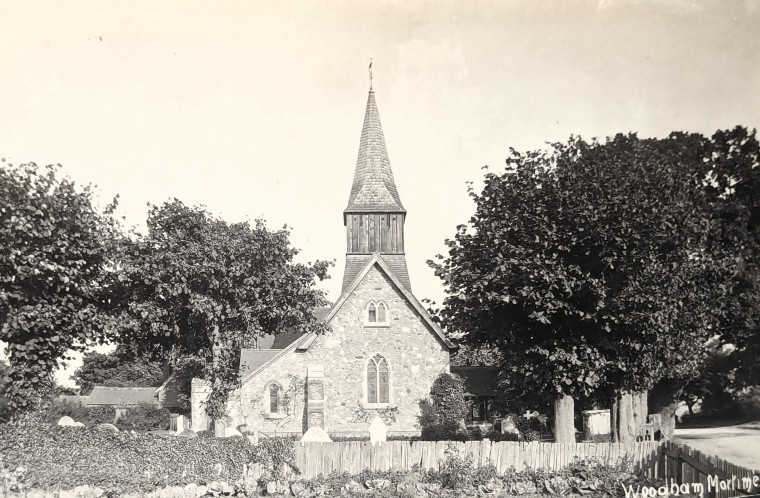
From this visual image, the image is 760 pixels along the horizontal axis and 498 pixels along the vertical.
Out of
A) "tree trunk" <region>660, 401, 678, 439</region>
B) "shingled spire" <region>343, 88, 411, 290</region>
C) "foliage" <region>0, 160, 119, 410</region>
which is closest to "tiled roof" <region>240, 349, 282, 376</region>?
"shingled spire" <region>343, 88, 411, 290</region>

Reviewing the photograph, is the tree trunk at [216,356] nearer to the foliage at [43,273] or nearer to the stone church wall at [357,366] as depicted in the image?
the foliage at [43,273]

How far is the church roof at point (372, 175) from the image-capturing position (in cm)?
4094

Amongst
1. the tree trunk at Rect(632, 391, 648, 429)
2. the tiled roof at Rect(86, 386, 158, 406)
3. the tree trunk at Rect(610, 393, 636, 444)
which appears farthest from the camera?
the tiled roof at Rect(86, 386, 158, 406)

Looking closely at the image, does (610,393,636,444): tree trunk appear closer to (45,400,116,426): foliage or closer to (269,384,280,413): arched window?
(269,384,280,413): arched window

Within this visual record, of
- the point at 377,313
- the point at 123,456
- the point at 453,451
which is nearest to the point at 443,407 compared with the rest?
the point at 377,313

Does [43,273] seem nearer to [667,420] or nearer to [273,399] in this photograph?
[273,399]

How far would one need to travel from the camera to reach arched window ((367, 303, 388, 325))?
33.0 meters

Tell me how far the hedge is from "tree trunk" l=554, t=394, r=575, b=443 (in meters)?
8.28

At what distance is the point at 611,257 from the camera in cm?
1672

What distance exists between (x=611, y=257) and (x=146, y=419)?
45.4 meters

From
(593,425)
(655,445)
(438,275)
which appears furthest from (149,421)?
(655,445)

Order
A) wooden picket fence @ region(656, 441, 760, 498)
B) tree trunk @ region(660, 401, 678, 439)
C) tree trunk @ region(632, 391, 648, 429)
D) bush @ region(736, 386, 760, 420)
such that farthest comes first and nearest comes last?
bush @ region(736, 386, 760, 420) < tree trunk @ region(660, 401, 678, 439) < tree trunk @ region(632, 391, 648, 429) < wooden picket fence @ region(656, 441, 760, 498)

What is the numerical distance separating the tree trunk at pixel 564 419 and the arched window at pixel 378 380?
581 inches

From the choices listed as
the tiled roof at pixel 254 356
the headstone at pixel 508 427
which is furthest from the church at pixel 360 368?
the tiled roof at pixel 254 356
